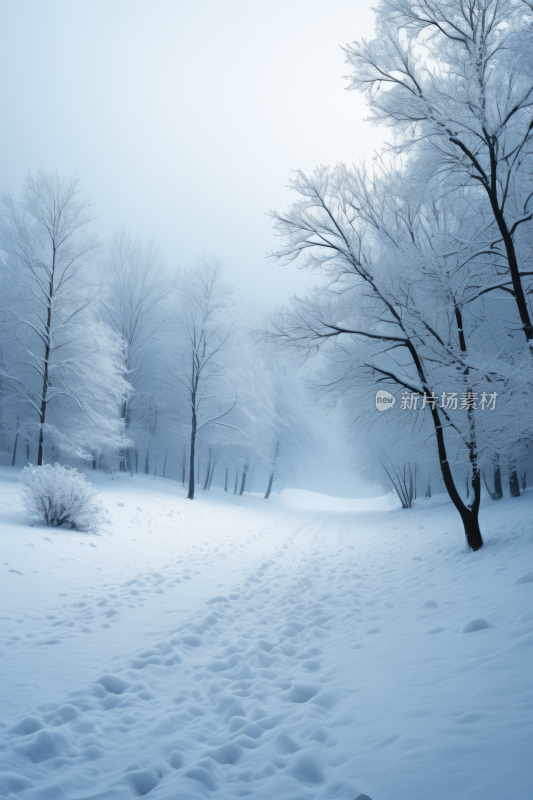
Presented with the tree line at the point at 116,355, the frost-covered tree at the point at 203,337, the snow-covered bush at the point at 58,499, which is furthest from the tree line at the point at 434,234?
the frost-covered tree at the point at 203,337

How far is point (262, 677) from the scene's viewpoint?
326 cm

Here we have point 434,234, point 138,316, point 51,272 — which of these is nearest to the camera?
point 434,234

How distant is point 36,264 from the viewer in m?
12.9

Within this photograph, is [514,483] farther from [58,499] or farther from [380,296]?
[58,499]

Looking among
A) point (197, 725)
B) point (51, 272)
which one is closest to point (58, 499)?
point (197, 725)

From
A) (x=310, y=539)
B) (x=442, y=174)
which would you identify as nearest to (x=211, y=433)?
(x=310, y=539)

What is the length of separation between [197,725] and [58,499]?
625 cm

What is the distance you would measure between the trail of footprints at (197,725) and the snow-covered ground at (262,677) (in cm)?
1

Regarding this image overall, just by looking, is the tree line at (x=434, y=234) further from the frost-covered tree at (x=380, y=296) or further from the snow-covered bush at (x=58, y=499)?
the snow-covered bush at (x=58, y=499)

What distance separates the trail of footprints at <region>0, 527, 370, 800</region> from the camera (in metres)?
1.99

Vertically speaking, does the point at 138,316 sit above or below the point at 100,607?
above

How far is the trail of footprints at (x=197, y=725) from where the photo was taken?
1992 millimetres

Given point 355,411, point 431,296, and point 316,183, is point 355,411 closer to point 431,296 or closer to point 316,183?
point 431,296
